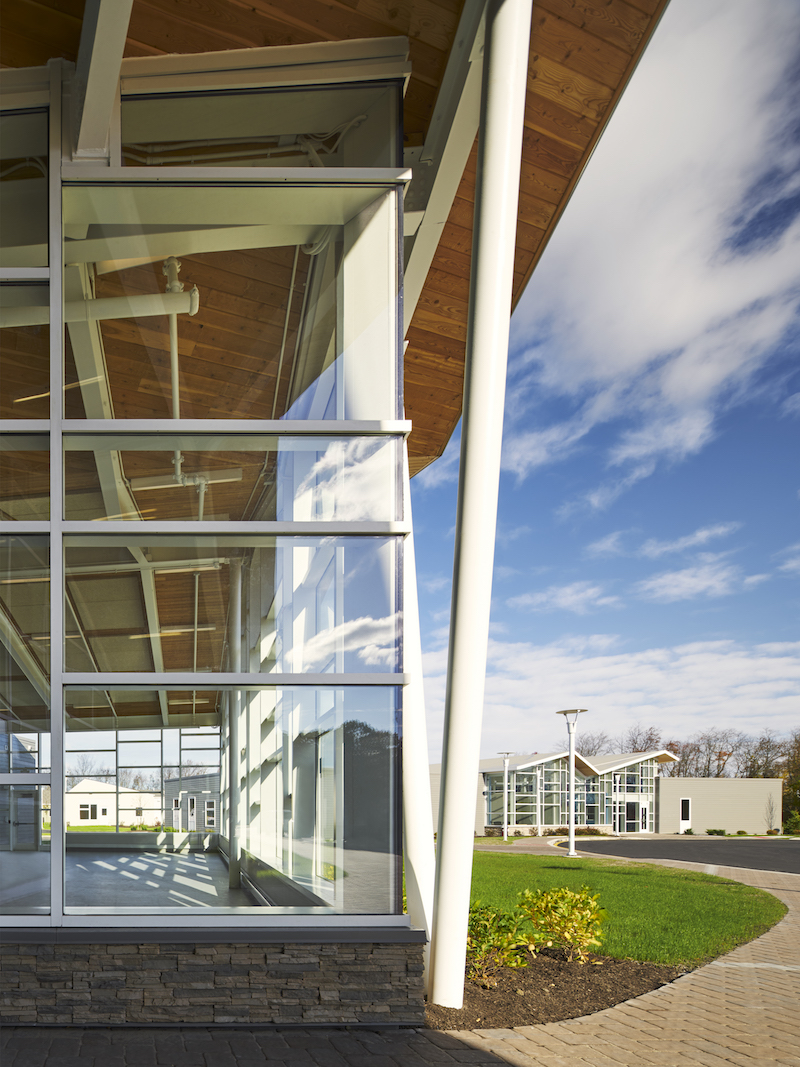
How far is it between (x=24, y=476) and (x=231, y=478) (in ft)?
4.98

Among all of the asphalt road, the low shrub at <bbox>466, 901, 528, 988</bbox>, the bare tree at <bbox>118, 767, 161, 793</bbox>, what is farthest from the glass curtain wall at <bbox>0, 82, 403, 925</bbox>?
the asphalt road

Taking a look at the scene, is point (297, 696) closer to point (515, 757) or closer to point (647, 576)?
point (515, 757)

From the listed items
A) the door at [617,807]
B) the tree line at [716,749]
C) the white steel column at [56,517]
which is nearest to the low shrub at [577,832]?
the door at [617,807]

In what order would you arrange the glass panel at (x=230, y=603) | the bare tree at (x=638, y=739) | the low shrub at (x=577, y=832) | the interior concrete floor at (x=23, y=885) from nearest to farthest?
the interior concrete floor at (x=23, y=885) → the glass panel at (x=230, y=603) → the low shrub at (x=577, y=832) → the bare tree at (x=638, y=739)

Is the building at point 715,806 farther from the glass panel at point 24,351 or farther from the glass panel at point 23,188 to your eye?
the glass panel at point 23,188

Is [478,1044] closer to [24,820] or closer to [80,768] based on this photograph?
[80,768]

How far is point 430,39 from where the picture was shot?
6.38 m

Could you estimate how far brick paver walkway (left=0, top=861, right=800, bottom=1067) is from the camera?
473 cm

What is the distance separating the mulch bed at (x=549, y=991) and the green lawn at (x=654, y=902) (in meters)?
0.94

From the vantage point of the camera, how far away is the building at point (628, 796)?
5100 centimetres

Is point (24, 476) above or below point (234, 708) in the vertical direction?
above

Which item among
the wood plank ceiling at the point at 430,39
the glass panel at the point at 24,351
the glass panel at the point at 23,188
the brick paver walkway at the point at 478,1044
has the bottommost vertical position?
the brick paver walkway at the point at 478,1044

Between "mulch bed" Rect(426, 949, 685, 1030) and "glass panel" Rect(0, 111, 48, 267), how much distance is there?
6288mm

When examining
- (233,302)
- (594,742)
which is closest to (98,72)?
(233,302)
